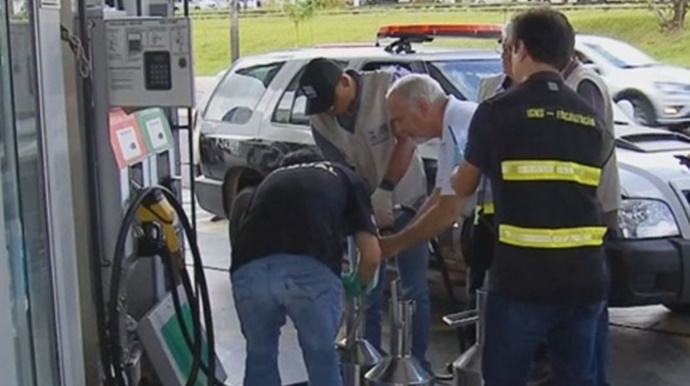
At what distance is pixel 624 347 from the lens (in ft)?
17.0

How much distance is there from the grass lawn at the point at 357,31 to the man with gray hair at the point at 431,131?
12.4 meters

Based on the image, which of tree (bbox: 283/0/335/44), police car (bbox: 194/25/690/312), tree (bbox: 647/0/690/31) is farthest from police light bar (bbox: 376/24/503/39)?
tree (bbox: 647/0/690/31)

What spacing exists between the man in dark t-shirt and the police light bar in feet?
11.1

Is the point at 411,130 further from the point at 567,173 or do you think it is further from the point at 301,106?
the point at 301,106

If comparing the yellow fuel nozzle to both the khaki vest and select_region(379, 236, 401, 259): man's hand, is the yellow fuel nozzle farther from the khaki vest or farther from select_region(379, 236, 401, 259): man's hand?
the khaki vest

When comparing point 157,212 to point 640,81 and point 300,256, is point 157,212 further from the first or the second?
point 640,81

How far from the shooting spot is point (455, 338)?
5297 mm

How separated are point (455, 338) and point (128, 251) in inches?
98.7

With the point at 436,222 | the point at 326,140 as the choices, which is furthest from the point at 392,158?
the point at 436,222

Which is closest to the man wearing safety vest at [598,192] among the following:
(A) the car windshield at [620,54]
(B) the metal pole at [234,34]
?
(A) the car windshield at [620,54]

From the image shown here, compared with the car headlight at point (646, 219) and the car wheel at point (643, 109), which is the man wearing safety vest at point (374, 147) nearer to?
the car headlight at point (646, 219)

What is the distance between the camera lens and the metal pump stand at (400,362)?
3.74m

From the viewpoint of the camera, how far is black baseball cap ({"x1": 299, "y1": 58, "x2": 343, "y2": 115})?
3.81 m

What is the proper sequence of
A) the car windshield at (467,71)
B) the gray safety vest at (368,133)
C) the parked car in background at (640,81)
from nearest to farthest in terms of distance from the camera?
the gray safety vest at (368,133), the car windshield at (467,71), the parked car in background at (640,81)
